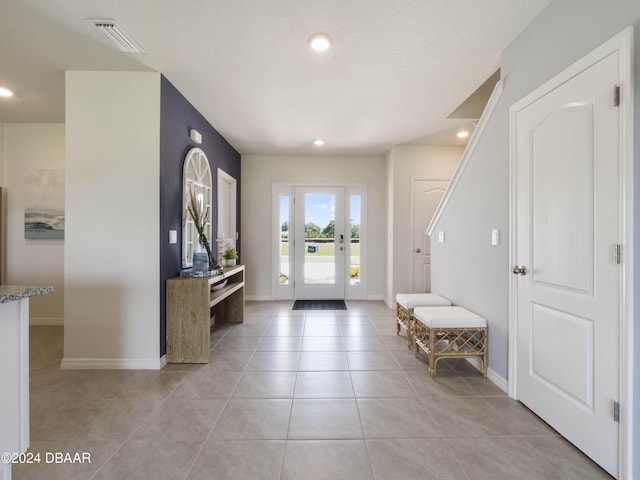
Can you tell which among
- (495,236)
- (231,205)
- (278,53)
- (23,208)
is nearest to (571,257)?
(495,236)

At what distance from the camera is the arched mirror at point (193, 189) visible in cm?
304

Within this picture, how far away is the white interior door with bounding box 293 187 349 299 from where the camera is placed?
5.33m

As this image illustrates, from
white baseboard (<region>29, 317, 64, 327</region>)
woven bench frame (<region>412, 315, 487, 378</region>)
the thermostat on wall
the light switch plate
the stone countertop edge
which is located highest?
the thermostat on wall

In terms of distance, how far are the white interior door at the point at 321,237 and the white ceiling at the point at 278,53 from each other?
1.83 m

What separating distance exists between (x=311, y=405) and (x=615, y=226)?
1950mm

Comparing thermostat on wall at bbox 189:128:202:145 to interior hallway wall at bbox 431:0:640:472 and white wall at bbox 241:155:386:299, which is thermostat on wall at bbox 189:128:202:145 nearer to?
white wall at bbox 241:155:386:299

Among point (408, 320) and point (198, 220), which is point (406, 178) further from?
point (198, 220)

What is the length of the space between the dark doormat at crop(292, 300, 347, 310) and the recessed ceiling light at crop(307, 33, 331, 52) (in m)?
3.55

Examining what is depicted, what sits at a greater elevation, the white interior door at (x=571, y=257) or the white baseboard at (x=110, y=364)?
the white interior door at (x=571, y=257)

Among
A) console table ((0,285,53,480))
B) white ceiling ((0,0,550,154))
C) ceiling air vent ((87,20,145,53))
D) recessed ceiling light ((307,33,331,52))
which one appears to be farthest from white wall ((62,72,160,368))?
recessed ceiling light ((307,33,331,52))

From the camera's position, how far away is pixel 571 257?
1.61m

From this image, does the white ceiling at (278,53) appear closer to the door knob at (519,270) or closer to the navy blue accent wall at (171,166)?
the navy blue accent wall at (171,166)

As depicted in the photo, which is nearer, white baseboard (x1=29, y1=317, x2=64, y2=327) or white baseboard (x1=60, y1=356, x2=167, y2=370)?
white baseboard (x1=60, y1=356, x2=167, y2=370)

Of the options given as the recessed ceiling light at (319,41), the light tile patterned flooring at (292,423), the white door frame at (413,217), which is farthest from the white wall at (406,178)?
the recessed ceiling light at (319,41)
